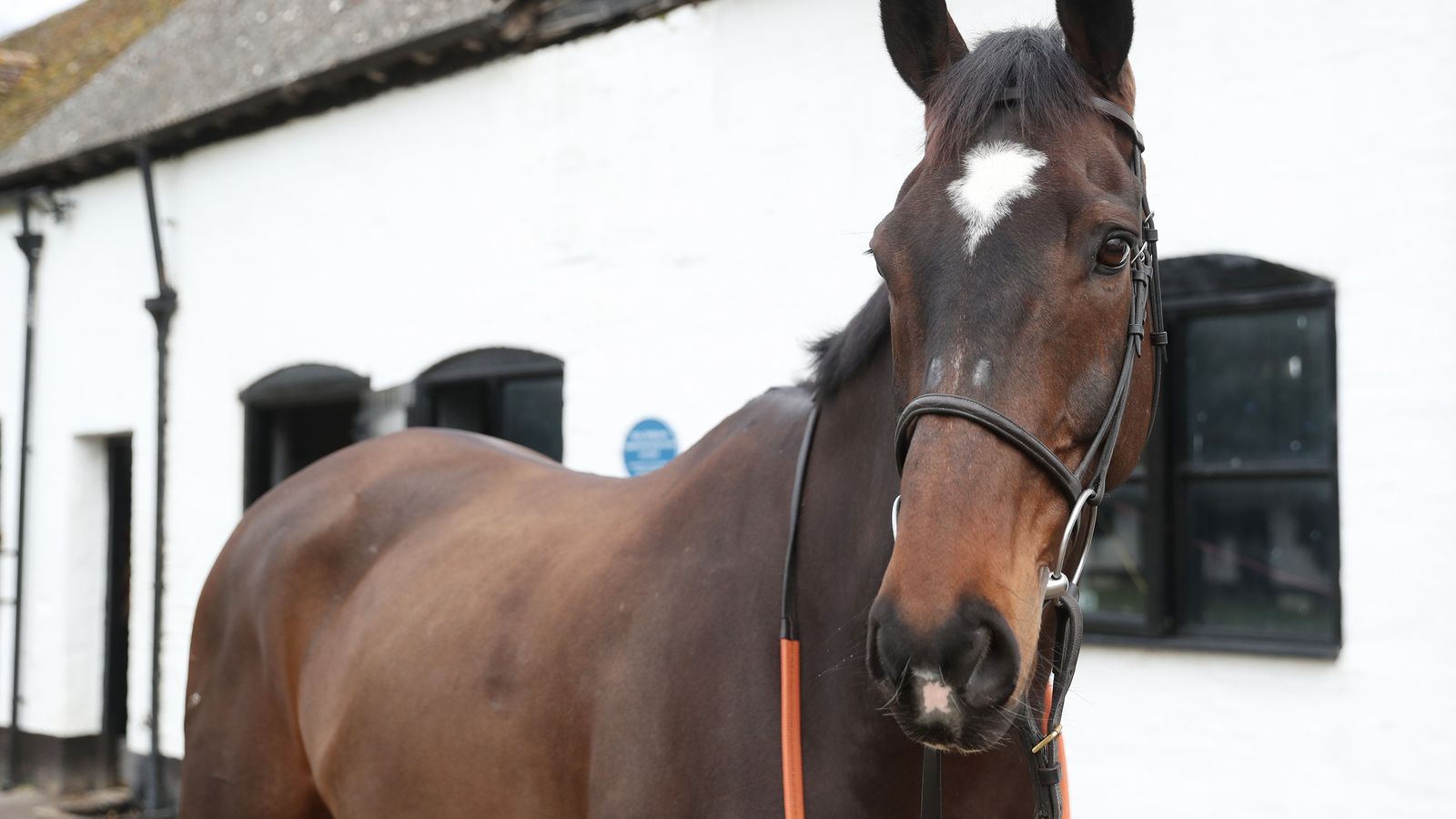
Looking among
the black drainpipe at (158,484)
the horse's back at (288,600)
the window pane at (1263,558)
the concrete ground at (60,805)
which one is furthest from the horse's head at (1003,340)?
the concrete ground at (60,805)

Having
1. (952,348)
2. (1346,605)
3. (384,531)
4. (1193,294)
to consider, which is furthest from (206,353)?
(952,348)

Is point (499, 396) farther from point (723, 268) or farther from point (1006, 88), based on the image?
point (1006, 88)

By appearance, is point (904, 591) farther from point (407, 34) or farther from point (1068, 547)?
point (407, 34)

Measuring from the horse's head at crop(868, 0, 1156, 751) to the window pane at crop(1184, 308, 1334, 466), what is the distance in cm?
292

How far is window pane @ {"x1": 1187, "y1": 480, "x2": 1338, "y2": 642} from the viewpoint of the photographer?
4.46m

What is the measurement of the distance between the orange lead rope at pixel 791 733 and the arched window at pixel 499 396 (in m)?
5.04

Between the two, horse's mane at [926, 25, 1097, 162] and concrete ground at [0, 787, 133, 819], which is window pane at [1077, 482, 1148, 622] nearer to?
horse's mane at [926, 25, 1097, 162]

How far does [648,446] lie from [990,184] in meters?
4.71

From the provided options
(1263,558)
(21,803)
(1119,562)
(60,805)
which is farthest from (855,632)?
(21,803)

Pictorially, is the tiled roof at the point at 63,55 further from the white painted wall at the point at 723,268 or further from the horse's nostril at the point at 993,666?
the horse's nostril at the point at 993,666

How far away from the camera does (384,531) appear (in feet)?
11.7

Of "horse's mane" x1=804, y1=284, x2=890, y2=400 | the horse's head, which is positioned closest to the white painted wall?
"horse's mane" x1=804, y1=284, x2=890, y2=400

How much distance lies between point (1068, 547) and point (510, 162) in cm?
591

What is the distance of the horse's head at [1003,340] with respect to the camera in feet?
4.87
